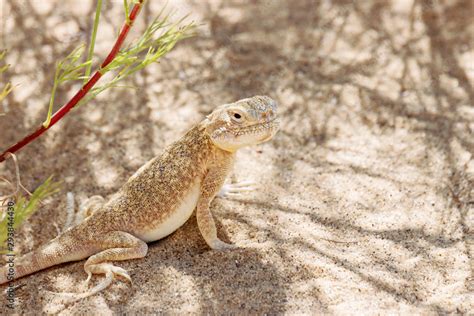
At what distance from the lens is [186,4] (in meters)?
6.25

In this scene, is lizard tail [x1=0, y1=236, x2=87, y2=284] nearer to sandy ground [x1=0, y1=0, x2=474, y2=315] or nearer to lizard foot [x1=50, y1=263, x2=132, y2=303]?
sandy ground [x1=0, y1=0, x2=474, y2=315]

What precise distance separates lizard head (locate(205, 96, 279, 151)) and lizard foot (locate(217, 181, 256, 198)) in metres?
0.74

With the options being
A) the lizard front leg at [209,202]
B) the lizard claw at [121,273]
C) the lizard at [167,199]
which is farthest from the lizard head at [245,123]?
the lizard claw at [121,273]

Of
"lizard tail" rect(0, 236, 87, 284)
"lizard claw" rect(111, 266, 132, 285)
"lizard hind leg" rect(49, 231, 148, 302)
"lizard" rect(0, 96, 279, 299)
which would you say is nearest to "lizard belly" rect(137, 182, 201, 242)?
"lizard" rect(0, 96, 279, 299)

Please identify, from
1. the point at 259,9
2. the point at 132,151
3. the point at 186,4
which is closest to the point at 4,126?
the point at 132,151

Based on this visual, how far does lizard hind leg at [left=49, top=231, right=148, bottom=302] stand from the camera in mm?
3646

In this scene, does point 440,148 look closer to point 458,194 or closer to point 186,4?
point 458,194

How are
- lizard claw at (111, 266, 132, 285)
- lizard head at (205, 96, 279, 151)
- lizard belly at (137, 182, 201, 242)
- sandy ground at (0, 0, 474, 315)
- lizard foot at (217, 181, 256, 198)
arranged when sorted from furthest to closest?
1. lizard foot at (217, 181, 256, 198)
2. lizard belly at (137, 182, 201, 242)
3. lizard head at (205, 96, 279, 151)
4. lizard claw at (111, 266, 132, 285)
5. sandy ground at (0, 0, 474, 315)

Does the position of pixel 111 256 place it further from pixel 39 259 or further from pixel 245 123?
pixel 245 123

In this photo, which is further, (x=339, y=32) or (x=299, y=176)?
(x=339, y=32)

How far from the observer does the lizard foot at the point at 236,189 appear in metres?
4.56

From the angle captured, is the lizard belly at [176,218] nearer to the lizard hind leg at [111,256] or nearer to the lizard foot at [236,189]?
the lizard hind leg at [111,256]

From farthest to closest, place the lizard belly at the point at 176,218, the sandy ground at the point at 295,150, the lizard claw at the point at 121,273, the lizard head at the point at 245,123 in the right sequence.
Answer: the lizard belly at the point at 176,218 → the lizard head at the point at 245,123 → the lizard claw at the point at 121,273 → the sandy ground at the point at 295,150

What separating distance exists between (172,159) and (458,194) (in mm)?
2017
